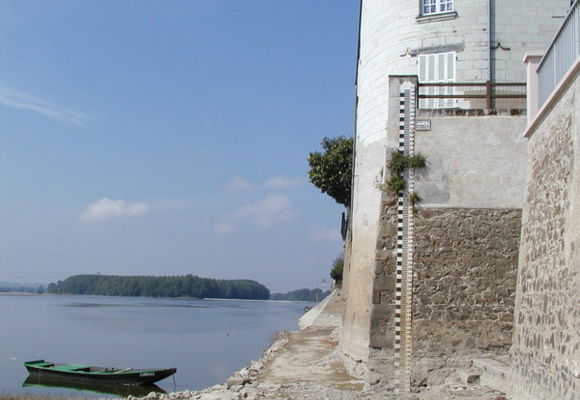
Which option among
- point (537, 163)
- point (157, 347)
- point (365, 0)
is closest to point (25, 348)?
point (157, 347)

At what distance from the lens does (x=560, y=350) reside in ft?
28.0

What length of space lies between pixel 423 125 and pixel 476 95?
1817 mm

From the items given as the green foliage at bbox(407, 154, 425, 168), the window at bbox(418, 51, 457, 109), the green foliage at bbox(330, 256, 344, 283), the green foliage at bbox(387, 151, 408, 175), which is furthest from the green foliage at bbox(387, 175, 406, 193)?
the green foliage at bbox(330, 256, 344, 283)

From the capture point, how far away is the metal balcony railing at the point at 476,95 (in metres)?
14.7

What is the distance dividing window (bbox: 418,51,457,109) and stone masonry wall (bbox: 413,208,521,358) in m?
3.34

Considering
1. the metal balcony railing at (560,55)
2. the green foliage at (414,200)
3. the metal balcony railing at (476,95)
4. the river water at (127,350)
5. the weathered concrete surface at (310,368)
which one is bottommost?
the river water at (127,350)

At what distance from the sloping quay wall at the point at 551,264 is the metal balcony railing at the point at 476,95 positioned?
3.67 metres

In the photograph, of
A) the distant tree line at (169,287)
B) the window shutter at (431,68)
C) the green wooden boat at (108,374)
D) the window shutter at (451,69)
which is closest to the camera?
the window shutter at (451,69)

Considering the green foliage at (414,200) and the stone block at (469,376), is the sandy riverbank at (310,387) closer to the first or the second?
the stone block at (469,376)

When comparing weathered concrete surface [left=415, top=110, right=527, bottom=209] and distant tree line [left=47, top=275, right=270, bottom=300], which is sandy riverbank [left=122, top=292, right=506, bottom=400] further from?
distant tree line [left=47, top=275, right=270, bottom=300]

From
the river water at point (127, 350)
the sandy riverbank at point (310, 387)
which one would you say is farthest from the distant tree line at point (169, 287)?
the sandy riverbank at point (310, 387)

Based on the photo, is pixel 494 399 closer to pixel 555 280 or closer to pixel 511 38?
pixel 555 280

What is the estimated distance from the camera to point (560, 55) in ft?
31.8

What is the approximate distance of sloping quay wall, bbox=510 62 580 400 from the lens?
8.23m
